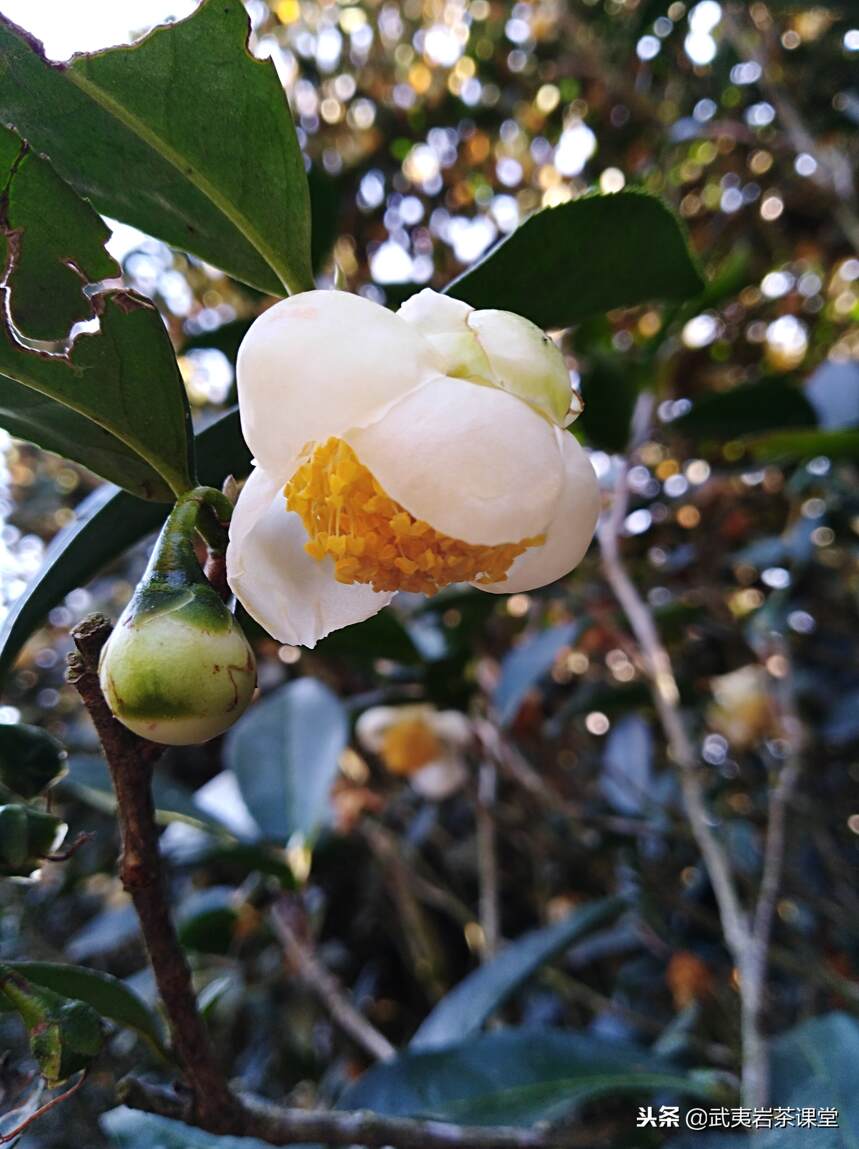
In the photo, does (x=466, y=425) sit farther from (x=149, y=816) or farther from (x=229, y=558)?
(x=149, y=816)

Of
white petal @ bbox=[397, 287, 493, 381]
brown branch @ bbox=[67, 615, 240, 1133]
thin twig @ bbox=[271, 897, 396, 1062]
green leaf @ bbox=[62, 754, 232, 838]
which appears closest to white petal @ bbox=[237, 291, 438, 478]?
white petal @ bbox=[397, 287, 493, 381]

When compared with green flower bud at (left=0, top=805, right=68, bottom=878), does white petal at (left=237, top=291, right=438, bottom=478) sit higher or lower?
higher

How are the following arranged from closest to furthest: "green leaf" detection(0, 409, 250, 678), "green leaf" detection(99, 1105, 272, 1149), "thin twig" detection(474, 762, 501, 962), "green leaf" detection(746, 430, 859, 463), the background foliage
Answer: "green leaf" detection(0, 409, 250, 678) → "green leaf" detection(99, 1105, 272, 1149) → the background foliage → "green leaf" detection(746, 430, 859, 463) → "thin twig" detection(474, 762, 501, 962)

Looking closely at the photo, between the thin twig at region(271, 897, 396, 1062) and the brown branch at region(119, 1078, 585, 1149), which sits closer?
the brown branch at region(119, 1078, 585, 1149)

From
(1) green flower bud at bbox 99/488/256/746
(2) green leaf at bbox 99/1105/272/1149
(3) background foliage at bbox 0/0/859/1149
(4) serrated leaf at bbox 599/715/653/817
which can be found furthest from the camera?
(4) serrated leaf at bbox 599/715/653/817

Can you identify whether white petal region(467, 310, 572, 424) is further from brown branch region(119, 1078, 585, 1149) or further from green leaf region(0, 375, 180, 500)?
brown branch region(119, 1078, 585, 1149)

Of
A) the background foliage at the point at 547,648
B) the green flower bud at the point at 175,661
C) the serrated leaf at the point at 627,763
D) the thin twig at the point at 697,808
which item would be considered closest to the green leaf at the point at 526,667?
the background foliage at the point at 547,648

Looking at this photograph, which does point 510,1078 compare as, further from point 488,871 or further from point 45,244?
point 45,244
